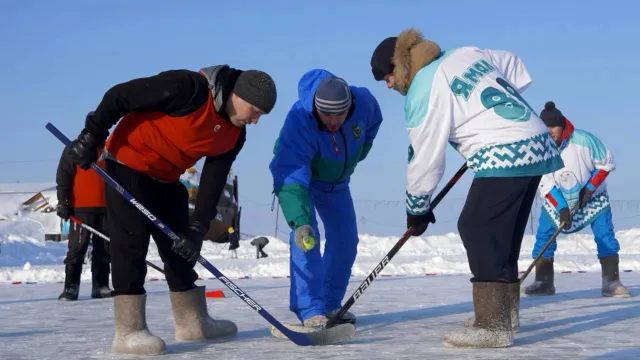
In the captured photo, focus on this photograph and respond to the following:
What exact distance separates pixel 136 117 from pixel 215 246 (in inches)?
669

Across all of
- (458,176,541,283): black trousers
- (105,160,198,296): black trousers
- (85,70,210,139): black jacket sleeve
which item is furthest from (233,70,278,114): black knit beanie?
(458,176,541,283): black trousers

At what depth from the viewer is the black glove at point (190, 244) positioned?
13.1 ft

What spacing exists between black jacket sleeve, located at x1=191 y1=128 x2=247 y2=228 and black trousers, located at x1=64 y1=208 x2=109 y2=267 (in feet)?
11.7

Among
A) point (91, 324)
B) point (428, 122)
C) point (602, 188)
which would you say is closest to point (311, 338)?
point (428, 122)

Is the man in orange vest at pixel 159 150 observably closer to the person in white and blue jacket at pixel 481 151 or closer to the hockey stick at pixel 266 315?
the hockey stick at pixel 266 315

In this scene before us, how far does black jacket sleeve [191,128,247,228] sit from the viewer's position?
4145 mm

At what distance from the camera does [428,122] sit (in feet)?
12.2

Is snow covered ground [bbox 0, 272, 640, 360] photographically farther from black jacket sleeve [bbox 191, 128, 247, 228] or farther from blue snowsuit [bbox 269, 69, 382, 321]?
black jacket sleeve [bbox 191, 128, 247, 228]

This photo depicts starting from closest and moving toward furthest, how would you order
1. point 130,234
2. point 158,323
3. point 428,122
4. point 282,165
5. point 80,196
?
point 428,122 < point 130,234 < point 282,165 < point 158,323 < point 80,196

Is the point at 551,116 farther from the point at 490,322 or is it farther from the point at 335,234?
the point at 490,322

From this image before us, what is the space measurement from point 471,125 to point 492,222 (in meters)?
0.45

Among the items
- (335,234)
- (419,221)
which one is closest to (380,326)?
(335,234)

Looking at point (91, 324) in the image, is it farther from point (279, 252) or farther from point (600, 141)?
point (279, 252)

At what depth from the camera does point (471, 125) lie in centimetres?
377
